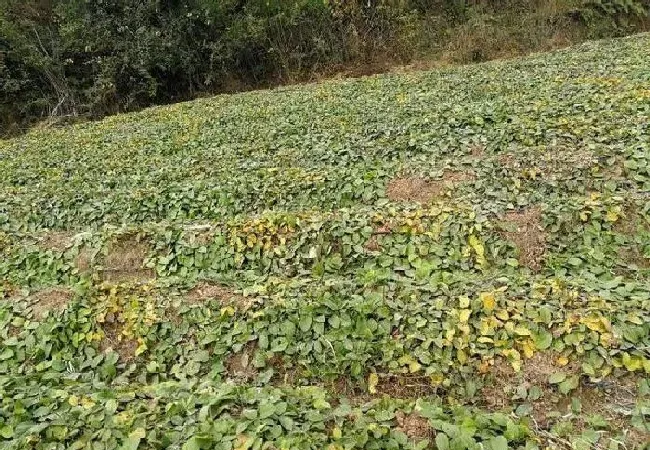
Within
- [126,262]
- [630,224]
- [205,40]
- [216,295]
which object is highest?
[205,40]

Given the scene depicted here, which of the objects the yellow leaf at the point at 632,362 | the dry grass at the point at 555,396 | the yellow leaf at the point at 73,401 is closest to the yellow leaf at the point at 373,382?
the dry grass at the point at 555,396

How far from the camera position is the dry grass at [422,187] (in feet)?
24.0

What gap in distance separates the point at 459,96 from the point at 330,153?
393 cm

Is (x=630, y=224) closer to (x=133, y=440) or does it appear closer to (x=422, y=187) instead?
(x=422, y=187)

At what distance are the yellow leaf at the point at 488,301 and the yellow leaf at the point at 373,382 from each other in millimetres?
1096

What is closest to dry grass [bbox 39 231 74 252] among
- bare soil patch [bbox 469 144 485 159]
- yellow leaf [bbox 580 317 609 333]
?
bare soil patch [bbox 469 144 485 159]

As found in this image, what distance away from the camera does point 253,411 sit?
12.6 feet

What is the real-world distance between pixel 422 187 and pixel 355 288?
2632mm

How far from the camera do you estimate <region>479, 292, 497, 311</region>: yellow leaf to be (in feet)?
15.5

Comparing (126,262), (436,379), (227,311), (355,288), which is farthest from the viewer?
(126,262)

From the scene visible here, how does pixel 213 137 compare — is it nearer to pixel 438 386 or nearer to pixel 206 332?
pixel 206 332

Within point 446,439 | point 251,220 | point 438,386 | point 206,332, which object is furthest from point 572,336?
point 251,220

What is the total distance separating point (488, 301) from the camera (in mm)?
4738

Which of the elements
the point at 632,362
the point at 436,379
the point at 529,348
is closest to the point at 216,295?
the point at 436,379
